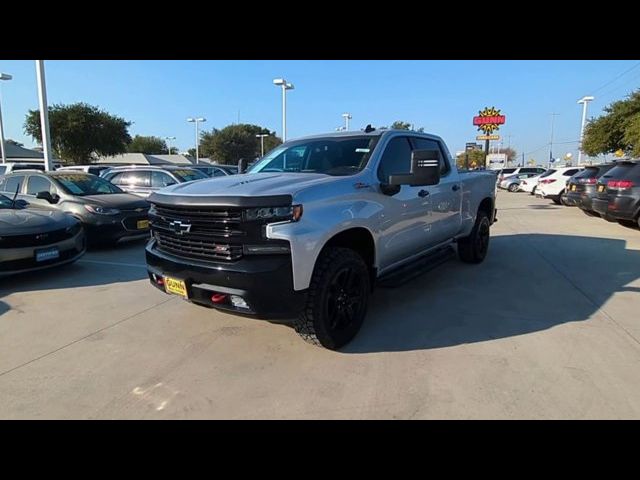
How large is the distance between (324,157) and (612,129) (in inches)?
1194

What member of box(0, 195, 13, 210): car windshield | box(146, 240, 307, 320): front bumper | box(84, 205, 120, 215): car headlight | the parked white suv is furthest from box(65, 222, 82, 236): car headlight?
the parked white suv

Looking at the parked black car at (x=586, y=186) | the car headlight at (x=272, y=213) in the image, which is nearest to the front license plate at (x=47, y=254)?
the car headlight at (x=272, y=213)


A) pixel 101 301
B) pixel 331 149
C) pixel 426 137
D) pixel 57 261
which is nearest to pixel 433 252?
pixel 426 137

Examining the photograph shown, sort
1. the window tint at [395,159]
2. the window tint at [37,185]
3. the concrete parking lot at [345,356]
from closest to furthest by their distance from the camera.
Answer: the concrete parking lot at [345,356] < the window tint at [395,159] < the window tint at [37,185]

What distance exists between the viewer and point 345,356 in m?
3.38

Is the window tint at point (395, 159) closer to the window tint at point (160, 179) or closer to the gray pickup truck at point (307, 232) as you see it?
the gray pickup truck at point (307, 232)

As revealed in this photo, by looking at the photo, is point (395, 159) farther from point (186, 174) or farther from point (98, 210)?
point (186, 174)

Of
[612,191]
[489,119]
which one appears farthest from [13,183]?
[489,119]

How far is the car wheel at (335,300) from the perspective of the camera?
10.4 feet

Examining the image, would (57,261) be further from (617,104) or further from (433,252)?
(617,104)

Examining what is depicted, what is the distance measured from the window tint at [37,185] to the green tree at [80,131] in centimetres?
3508

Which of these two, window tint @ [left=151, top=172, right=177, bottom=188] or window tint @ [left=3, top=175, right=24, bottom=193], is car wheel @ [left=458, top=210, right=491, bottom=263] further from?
window tint @ [left=3, top=175, right=24, bottom=193]
